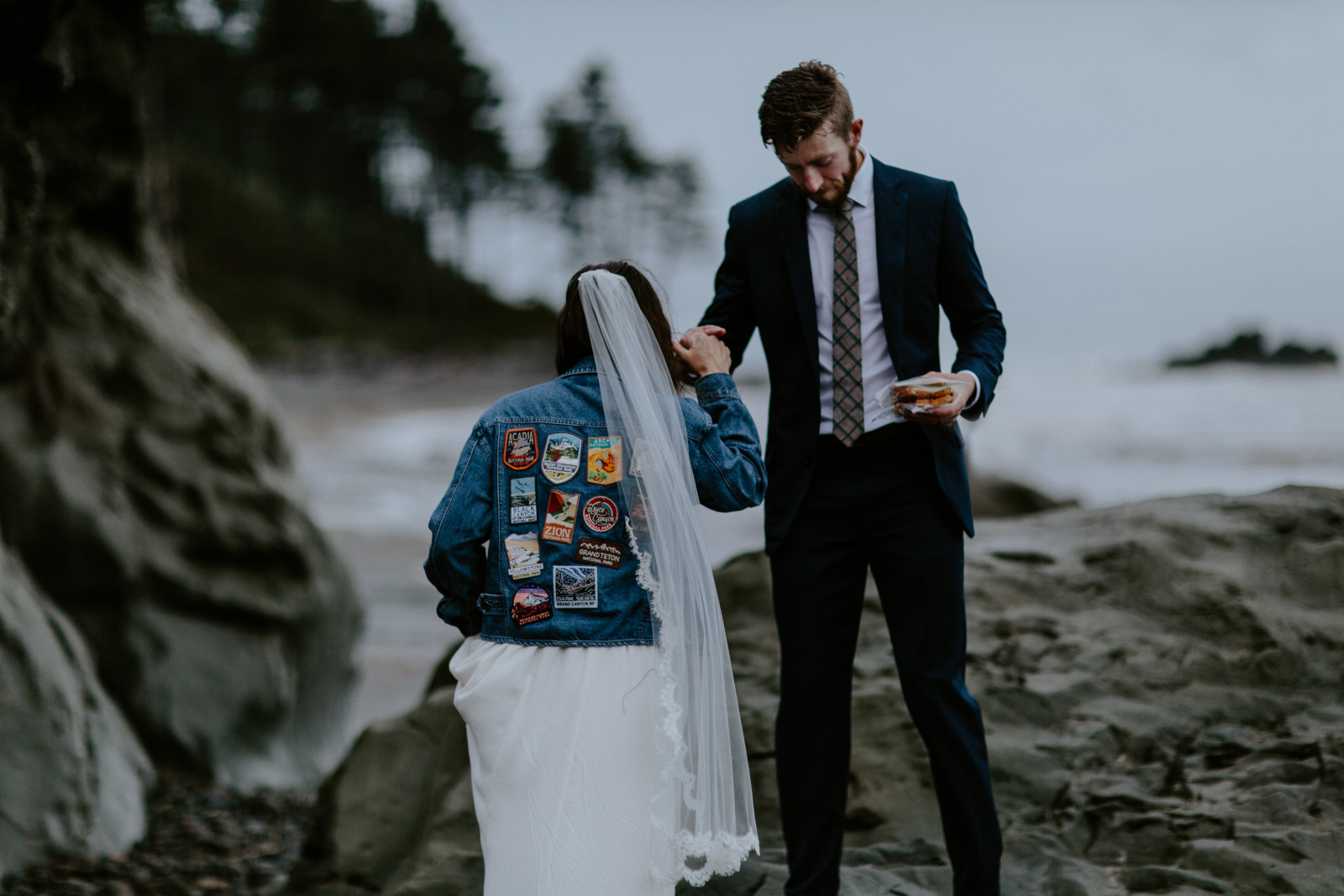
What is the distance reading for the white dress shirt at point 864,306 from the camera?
9.68ft

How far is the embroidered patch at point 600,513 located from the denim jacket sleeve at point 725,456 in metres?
0.21

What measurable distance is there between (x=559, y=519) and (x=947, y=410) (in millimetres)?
941

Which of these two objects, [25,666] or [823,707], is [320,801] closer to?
[25,666]

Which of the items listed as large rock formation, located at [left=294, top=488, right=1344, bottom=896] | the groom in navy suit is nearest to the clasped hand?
the groom in navy suit

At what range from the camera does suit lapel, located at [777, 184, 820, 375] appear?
9.71ft

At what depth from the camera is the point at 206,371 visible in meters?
6.17

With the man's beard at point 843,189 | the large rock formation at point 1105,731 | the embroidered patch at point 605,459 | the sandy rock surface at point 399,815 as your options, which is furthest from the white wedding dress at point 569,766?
the man's beard at point 843,189

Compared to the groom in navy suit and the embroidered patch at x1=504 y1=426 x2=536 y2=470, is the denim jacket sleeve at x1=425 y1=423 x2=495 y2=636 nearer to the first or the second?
the embroidered patch at x1=504 y1=426 x2=536 y2=470

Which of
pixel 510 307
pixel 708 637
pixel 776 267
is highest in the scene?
pixel 510 307

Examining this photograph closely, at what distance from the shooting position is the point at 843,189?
2.92 metres

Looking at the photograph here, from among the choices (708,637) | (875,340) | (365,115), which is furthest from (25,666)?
(365,115)

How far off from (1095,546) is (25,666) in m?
4.22

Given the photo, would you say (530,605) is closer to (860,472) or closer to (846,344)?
(860,472)

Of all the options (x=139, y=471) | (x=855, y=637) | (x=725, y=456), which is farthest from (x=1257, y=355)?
(x=725, y=456)
